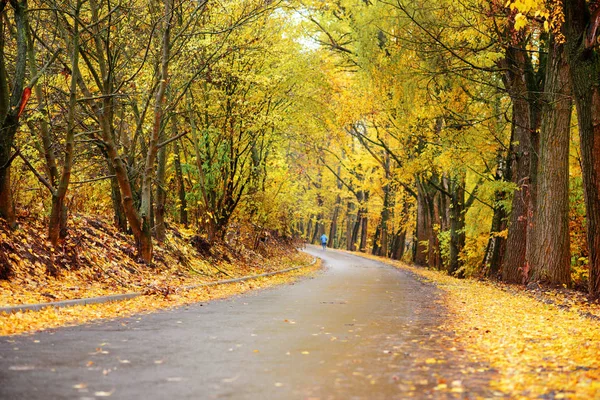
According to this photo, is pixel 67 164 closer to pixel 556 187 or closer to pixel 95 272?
pixel 95 272

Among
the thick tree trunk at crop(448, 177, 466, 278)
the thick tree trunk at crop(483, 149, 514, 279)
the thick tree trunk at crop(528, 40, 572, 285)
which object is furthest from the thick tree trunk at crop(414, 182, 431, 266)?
the thick tree trunk at crop(528, 40, 572, 285)

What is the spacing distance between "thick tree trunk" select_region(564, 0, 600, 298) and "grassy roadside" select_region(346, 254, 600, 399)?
5.64ft

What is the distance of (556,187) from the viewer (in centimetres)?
1700

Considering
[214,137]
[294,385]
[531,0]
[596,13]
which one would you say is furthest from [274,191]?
[294,385]

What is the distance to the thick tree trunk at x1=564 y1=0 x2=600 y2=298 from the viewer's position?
14.3m

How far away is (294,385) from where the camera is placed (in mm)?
5598

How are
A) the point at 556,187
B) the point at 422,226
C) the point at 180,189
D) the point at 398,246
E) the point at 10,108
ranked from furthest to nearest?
the point at 398,246 → the point at 422,226 → the point at 180,189 → the point at 556,187 → the point at 10,108

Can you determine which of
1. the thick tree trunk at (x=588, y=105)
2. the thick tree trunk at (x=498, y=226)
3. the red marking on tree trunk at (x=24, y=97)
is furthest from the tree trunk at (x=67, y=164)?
the thick tree trunk at (x=498, y=226)

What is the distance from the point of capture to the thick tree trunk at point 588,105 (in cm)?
1427

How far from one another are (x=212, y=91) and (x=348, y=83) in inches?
522

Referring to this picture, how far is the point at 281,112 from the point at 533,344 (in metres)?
17.8

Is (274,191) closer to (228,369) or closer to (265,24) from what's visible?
(265,24)

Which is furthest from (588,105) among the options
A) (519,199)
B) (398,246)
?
(398,246)

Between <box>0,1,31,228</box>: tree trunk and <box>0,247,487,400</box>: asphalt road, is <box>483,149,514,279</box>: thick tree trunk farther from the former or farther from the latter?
<box>0,1,31,228</box>: tree trunk
